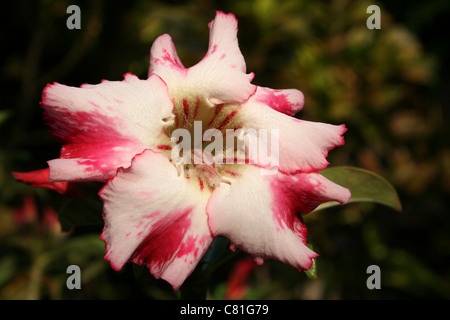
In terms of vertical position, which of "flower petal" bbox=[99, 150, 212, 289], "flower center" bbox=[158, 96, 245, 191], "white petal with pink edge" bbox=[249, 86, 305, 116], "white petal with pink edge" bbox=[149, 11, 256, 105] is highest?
"white petal with pink edge" bbox=[149, 11, 256, 105]

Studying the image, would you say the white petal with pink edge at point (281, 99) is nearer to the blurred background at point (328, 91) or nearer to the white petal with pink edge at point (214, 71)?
the white petal with pink edge at point (214, 71)

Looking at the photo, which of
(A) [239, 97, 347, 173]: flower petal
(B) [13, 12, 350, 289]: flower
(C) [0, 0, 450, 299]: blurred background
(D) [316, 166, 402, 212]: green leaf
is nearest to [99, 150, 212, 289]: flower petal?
(B) [13, 12, 350, 289]: flower

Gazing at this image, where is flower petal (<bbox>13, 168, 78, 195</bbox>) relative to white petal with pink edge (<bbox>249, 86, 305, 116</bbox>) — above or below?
below

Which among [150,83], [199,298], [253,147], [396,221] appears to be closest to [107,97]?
[150,83]

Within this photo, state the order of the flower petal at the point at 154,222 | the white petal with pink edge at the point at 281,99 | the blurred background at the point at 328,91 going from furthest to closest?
the blurred background at the point at 328,91, the white petal with pink edge at the point at 281,99, the flower petal at the point at 154,222

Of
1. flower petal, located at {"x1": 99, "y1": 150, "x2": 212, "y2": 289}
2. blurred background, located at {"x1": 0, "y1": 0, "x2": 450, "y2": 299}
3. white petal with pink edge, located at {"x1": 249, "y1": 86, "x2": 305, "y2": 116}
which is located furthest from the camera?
blurred background, located at {"x1": 0, "y1": 0, "x2": 450, "y2": 299}

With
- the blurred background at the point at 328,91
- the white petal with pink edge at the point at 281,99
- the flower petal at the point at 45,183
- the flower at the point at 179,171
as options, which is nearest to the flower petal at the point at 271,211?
the flower at the point at 179,171

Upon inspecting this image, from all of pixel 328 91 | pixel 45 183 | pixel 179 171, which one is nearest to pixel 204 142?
pixel 179 171

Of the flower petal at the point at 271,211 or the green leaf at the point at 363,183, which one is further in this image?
the green leaf at the point at 363,183

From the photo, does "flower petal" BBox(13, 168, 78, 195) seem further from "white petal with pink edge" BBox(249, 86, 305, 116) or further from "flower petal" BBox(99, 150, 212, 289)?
"white petal with pink edge" BBox(249, 86, 305, 116)
